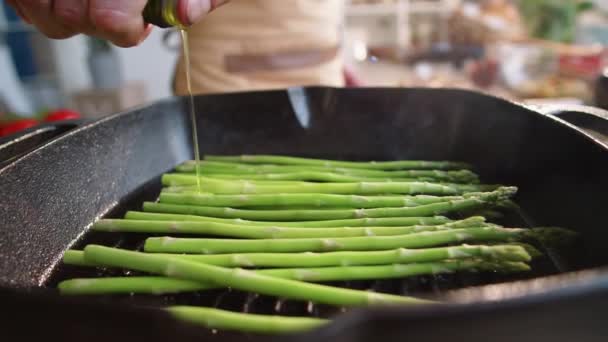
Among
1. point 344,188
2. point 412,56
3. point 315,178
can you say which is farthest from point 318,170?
point 412,56

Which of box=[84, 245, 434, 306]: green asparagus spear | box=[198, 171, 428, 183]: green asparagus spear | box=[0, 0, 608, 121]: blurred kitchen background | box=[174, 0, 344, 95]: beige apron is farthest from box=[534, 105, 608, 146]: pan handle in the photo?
box=[0, 0, 608, 121]: blurred kitchen background

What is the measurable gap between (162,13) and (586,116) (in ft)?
3.65

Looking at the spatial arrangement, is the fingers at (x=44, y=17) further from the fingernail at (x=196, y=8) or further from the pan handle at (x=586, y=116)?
the pan handle at (x=586, y=116)

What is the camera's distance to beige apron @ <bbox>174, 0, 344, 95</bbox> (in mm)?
2160

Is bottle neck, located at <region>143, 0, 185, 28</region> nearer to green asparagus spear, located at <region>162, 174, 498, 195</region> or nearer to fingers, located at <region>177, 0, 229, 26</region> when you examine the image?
fingers, located at <region>177, 0, 229, 26</region>

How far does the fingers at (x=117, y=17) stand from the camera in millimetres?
1106

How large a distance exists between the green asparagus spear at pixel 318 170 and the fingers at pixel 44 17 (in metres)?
0.52

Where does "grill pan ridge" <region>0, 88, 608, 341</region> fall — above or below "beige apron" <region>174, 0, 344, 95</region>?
below

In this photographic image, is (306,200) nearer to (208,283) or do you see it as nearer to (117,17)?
(208,283)

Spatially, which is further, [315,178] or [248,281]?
[315,178]

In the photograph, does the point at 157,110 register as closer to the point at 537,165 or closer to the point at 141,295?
the point at 141,295

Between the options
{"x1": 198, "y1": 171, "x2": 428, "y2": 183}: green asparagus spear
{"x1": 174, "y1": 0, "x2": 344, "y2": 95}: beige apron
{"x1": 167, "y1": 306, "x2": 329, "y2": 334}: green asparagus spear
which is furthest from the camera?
{"x1": 174, "y1": 0, "x2": 344, "y2": 95}: beige apron

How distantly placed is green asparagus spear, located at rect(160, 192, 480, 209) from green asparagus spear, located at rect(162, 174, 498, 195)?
0.18 ft

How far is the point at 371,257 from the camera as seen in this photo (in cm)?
93
